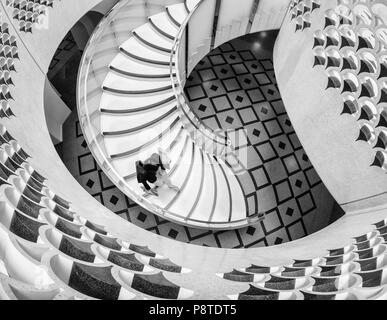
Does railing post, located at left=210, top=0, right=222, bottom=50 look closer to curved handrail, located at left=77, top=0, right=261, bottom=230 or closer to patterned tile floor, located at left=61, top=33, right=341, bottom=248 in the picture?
patterned tile floor, located at left=61, top=33, right=341, bottom=248

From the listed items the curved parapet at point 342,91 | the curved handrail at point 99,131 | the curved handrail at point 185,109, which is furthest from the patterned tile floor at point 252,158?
the curved parapet at point 342,91

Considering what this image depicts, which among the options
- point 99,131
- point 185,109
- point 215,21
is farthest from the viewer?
point 215,21

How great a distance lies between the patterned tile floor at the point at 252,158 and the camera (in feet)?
15.6

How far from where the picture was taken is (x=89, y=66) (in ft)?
15.5

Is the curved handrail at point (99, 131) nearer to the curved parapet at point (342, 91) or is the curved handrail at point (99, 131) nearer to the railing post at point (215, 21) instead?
the railing post at point (215, 21)

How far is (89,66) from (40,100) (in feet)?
3.28

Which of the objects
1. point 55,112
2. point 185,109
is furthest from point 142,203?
point 55,112

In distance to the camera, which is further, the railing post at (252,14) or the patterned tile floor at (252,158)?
the railing post at (252,14)

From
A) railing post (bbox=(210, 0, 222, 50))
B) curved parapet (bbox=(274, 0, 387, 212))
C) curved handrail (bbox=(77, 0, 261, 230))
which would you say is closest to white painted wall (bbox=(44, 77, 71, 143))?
curved handrail (bbox=(77, 0, 261, 230))

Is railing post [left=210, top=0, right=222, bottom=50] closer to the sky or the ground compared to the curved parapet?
closer to the sky

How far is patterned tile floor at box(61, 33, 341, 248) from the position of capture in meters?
4.74

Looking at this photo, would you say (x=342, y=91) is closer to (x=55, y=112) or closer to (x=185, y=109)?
(x=185, y=109)

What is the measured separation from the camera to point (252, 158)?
554 centimetres

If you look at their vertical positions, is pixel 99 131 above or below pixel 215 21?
below
